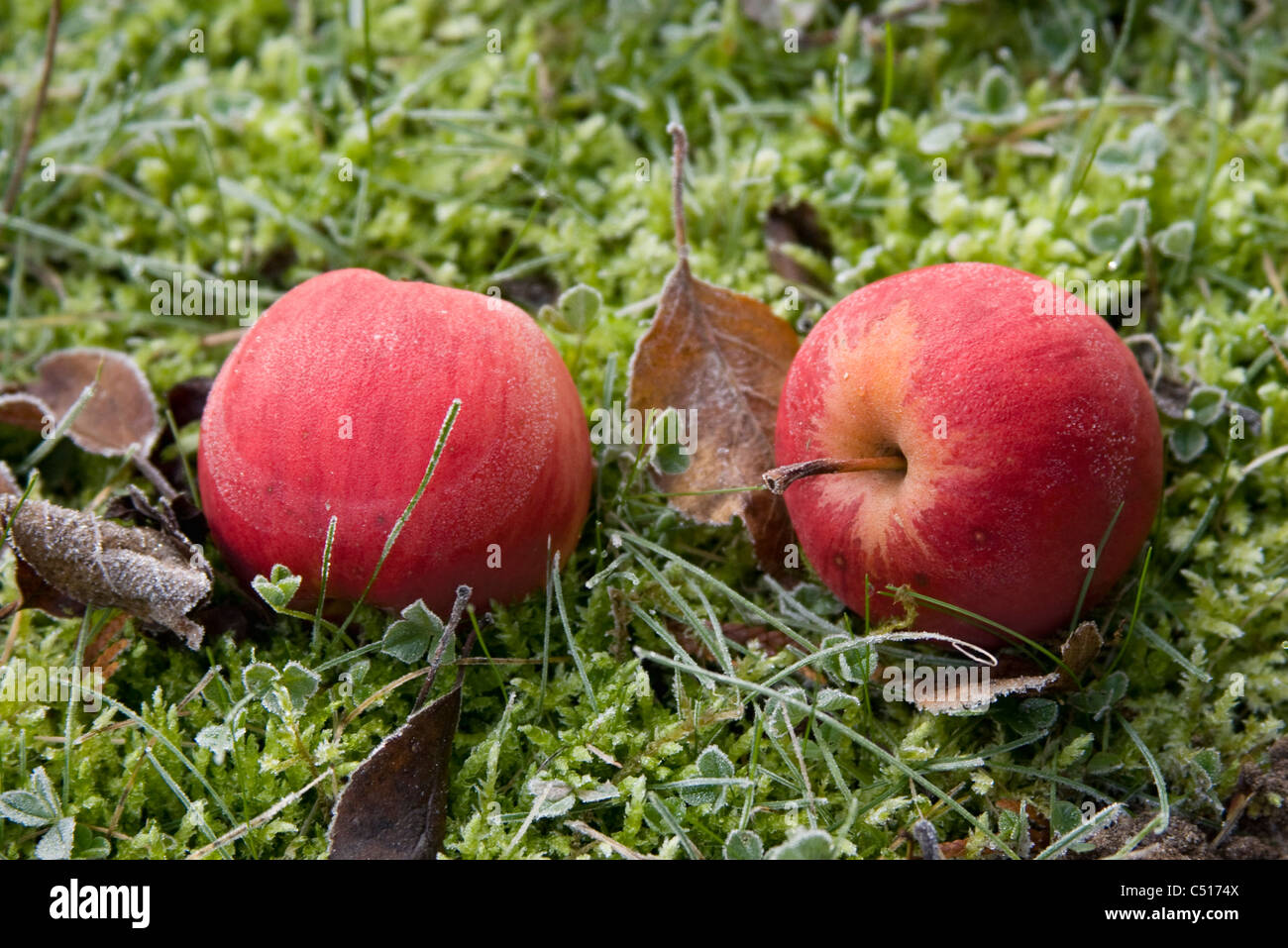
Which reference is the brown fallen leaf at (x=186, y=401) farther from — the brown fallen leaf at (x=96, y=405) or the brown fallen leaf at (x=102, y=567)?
the brown fallen leaf at (x=102, y=567)

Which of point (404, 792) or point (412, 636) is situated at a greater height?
point (412, 636)

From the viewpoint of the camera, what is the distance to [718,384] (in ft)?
7.43

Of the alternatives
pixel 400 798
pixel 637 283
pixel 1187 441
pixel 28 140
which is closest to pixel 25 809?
pixel 400 798

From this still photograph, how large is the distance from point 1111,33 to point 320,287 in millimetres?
2356

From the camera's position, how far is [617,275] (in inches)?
104

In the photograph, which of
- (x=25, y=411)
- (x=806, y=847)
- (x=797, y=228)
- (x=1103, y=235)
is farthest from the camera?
(x=797, y=228)

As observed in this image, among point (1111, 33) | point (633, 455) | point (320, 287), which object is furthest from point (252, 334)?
point (1111, 33)

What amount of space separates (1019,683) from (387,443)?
3.86 ft

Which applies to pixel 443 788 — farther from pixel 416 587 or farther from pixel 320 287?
pixel 320 287

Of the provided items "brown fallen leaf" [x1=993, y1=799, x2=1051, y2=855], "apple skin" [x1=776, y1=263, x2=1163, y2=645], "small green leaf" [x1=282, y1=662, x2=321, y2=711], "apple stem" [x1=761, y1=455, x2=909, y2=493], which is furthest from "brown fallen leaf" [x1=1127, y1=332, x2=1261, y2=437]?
"small green leaf" [x1=282, y1=662, x2=321, y2=711]

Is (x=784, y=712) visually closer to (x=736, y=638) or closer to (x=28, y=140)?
(x=736, y=638)

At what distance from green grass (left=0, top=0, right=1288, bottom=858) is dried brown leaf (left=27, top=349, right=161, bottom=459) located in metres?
0.08

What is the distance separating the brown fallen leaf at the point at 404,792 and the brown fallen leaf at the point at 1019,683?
2.80ft
